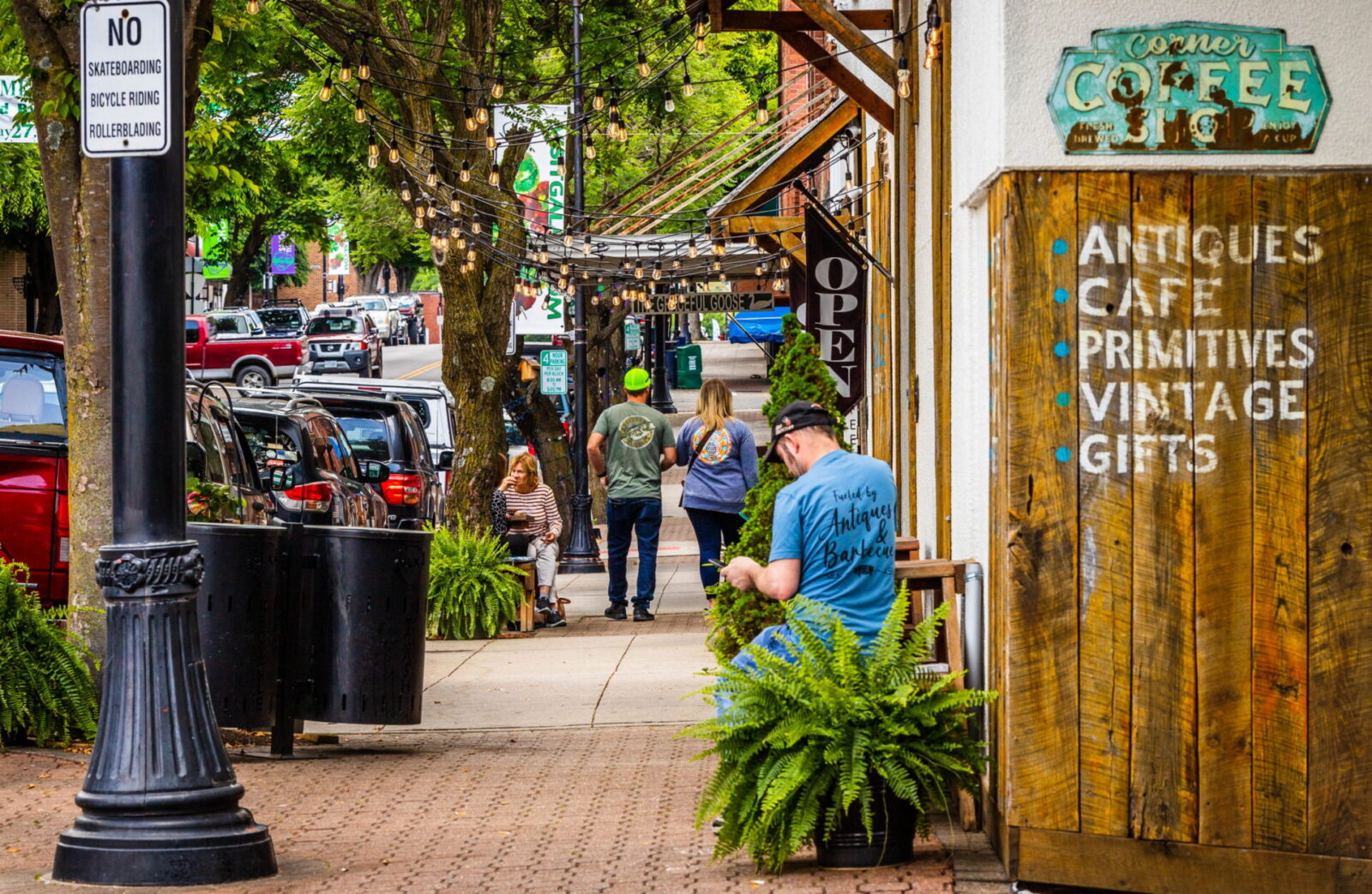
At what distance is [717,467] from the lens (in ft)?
43.4

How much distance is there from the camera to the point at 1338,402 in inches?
219

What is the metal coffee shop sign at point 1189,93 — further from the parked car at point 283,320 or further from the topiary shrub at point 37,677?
the parked car at point 283,320

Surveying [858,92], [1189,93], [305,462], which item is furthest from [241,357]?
[1189,93]

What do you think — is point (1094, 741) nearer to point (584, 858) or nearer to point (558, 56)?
point (584, 858)

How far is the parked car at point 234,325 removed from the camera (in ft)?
143

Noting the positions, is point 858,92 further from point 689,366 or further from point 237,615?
point 689,366

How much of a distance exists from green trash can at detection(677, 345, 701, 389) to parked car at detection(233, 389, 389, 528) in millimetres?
31860

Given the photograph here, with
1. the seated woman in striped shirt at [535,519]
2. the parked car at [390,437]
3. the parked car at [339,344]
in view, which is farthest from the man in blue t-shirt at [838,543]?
the parked car at [339,344]

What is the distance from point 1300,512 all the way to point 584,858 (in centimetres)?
278

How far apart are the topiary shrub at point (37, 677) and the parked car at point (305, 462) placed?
5.64m

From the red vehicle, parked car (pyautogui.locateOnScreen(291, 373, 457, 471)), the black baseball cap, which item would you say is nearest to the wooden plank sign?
the black baseball cap

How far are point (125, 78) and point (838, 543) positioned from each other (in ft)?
9.70

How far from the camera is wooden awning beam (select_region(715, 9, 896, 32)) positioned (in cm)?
1069

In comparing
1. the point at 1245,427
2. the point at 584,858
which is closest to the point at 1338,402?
the point at 1245,427
